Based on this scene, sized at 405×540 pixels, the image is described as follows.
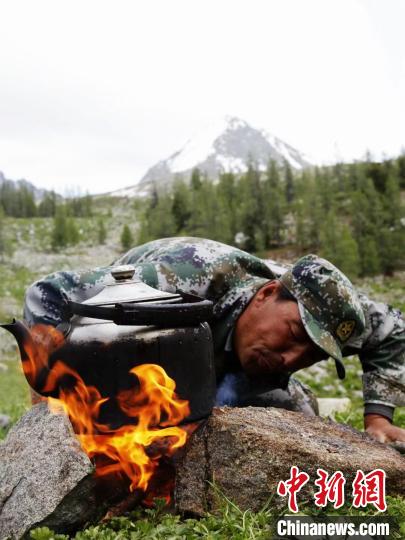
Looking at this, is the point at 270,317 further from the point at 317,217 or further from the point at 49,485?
the point at 317,217

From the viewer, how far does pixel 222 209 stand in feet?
118

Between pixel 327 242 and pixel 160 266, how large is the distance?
2142 cm

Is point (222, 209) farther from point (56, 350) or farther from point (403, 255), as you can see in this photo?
point (56, 350)

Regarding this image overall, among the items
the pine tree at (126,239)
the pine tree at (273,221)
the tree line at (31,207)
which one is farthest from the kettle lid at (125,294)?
the tree line at (31,207)

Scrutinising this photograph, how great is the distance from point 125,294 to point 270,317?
1.13 metres

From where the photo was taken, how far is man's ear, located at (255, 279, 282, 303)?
3846 millimetres

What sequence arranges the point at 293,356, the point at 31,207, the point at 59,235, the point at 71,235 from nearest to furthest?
the point at 293,356
the point at 59,235
the point at 71,235
the point at 31,207

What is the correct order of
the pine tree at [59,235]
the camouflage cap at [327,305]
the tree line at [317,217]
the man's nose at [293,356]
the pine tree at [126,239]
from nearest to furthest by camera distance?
the camouflage cap at [327,305] < the man's nose at [293,356] < the tree line at [317,217] < the pine tree at [126,239] < the pine tree at [59,235]

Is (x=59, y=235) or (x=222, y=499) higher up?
(x=59, y=235)

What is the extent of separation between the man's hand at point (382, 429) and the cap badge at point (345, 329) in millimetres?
834

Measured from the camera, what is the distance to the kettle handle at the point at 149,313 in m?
2.74

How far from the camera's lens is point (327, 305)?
3.58 m

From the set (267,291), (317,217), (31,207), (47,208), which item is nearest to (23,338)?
(267,291)
